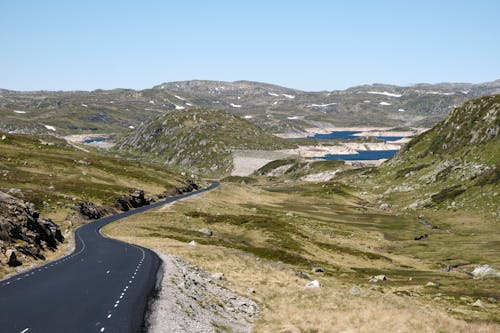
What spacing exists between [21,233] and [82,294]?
30068mm

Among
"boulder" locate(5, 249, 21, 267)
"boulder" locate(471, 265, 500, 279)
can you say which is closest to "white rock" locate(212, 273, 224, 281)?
"boulder" locate(5, 249, 21, 267)

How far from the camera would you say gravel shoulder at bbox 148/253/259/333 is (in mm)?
37469

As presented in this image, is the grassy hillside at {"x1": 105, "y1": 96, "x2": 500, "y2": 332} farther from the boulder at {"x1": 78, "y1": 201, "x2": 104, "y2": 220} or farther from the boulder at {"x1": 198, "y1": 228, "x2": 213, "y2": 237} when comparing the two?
the boulder at {"x1": 78, "y1": 201, "x2": 104, "y2": 220}

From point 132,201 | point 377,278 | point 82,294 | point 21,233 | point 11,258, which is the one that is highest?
point 82,294

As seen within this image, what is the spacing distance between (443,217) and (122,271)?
473 feet

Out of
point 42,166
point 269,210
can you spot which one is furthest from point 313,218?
point 42,166

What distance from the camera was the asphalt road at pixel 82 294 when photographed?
34.5 metres

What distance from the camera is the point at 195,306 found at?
145 ft

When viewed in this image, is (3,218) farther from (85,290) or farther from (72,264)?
(85,290)

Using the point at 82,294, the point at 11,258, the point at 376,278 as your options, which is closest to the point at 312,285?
the point at 376,278

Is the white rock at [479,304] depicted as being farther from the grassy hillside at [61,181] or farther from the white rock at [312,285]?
the grassy hillside at [61,181]

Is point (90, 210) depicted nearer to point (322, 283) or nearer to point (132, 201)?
point (132, 201)

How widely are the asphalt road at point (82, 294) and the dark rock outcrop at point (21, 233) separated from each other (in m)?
3.72

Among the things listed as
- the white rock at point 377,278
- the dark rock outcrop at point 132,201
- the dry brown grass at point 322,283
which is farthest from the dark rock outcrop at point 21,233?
the dark rock outcrop at point 132,201
